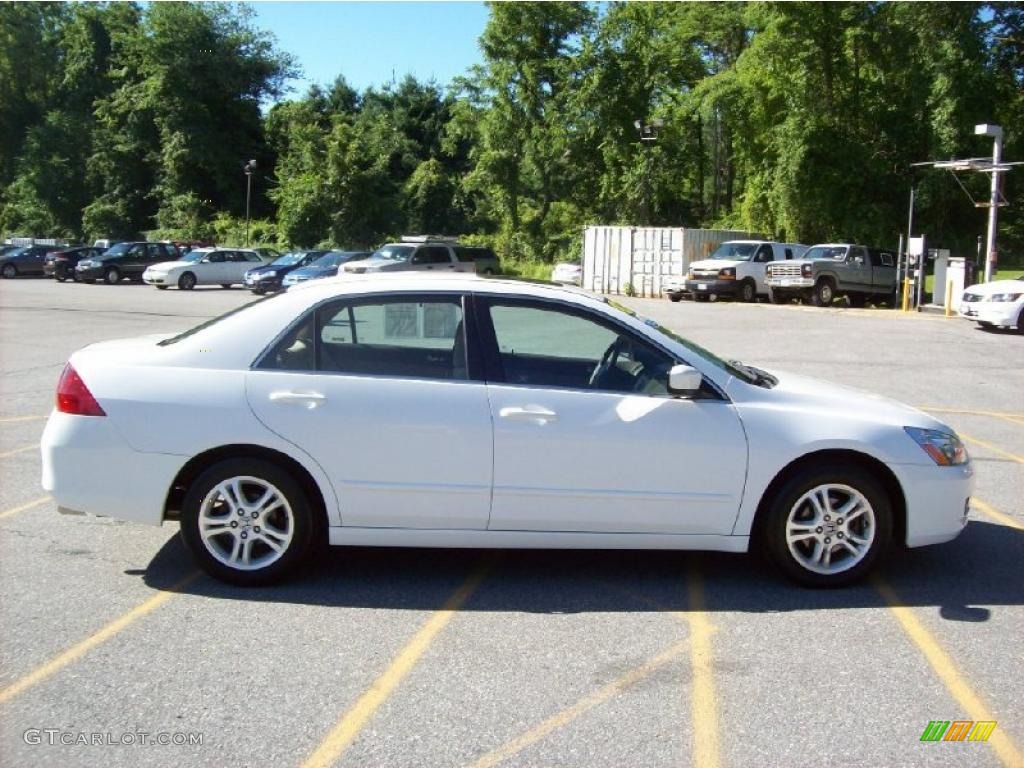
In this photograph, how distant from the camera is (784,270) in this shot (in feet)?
96.6

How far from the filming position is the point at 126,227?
6931 cm

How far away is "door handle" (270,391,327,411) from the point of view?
486 centimetres

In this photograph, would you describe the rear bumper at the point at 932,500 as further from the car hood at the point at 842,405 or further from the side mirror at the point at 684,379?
the side mirror at the point at 684,379

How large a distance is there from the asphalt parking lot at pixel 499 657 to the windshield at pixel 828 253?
24584 mm

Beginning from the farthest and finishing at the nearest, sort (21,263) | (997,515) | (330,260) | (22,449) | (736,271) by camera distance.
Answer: (21,263) < (330,260) < (736,271) < (22,449) < (997,515)

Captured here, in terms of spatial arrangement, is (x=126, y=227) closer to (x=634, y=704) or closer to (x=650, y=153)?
(x=650, y=153)

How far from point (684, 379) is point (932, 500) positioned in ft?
4.78

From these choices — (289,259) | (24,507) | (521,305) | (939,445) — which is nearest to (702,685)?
(939,445)

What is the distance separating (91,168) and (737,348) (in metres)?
64.9

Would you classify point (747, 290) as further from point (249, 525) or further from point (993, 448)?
point (249, 525)

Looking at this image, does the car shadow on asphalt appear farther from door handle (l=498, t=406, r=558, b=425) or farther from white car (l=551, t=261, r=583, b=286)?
white car (l=551, t=261, r=583, b=286)

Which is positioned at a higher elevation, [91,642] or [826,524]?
[826,524]

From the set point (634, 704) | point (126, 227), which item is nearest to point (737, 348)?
point (634, 704)

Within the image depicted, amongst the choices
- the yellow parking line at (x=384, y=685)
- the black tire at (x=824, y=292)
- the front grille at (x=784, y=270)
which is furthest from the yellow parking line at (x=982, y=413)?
the black tire at (x=824, y=292)
